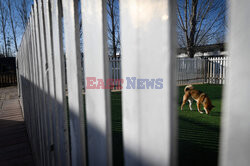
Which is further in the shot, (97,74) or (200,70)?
Result: (200,70)

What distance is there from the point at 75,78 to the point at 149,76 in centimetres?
50

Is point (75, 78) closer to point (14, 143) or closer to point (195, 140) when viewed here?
point (195, 140)

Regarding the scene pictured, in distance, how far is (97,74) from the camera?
0.64 metres

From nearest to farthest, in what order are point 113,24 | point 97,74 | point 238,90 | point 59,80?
point 238,90 → point 97,74 → point 59,80 → point 113,24

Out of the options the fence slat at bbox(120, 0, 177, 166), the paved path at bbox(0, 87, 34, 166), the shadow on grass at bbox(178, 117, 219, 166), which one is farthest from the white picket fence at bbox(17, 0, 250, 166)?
the paved path at bbox(0, 87, 34, 166)

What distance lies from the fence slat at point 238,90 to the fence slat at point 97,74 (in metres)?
0.42

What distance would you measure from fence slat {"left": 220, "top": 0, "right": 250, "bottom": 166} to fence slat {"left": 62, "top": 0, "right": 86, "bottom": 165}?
659 millimetres

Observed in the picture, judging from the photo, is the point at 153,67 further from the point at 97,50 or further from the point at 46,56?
the point at 46,56

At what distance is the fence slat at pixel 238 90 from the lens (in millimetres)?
262

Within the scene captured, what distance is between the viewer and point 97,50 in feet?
2.05

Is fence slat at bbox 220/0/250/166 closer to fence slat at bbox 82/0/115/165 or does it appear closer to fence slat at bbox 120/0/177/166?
fence slat at bbox 120/0/177/166

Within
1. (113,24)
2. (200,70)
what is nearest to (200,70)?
(200,70)

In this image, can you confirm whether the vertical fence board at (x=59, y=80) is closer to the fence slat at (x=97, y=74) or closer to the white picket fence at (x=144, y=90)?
the white picket fence at (x=144, y=90)

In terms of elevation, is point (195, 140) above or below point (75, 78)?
below
